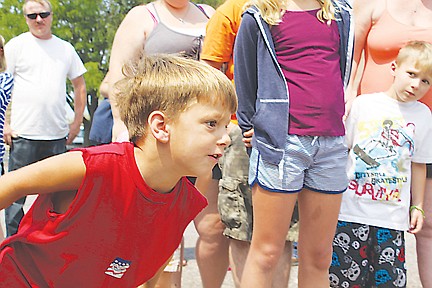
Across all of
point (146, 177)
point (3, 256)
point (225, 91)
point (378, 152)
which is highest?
point (225, 91)

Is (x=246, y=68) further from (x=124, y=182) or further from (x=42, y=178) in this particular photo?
(x=42, y=178)

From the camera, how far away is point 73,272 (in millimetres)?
2266

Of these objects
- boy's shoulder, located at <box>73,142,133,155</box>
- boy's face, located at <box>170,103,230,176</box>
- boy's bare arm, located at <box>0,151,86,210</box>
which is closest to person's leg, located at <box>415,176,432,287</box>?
boy's face, located at <box>170,103,230,176</box>

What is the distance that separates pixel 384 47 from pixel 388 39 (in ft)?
0.15

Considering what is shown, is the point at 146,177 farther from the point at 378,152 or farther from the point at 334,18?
the point at 378,152

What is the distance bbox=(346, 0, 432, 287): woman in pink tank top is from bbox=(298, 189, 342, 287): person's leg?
806 mm

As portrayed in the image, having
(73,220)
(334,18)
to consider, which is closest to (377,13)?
(334,18)

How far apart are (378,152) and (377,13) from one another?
77cm

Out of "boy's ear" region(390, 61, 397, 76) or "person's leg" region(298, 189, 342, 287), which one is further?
"boy's ear" region(390, 61, 397, 76)

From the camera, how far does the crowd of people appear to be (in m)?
2.15

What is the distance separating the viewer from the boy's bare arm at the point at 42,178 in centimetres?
204

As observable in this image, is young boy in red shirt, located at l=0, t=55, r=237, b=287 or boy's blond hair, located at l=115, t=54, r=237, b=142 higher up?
boy's blond hair, located at l=115, t=54, r=237, b=142

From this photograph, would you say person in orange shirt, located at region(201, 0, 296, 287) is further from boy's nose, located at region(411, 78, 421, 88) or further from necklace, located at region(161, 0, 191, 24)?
boy's nose, located at region(411, 78, 421, 88)

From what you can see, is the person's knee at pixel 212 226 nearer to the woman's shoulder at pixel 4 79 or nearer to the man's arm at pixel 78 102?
the woman's shoulder at pixel 4 79
